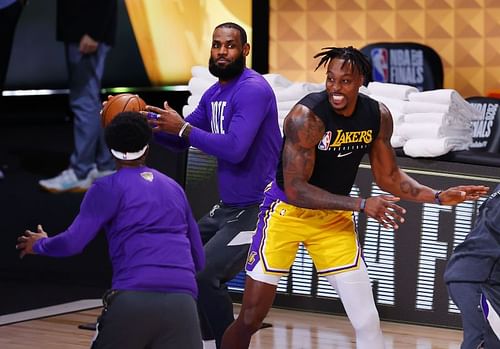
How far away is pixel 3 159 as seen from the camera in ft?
38.5

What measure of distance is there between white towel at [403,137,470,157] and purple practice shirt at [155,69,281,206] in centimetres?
180

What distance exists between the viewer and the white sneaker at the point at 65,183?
11969 millimetres

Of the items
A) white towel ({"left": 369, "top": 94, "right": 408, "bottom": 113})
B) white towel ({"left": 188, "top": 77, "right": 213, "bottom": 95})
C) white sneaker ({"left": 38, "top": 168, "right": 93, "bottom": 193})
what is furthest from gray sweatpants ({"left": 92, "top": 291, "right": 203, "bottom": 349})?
white sneaker ({"left": 38, "top": 168, "right": 93, "bottom": 193})

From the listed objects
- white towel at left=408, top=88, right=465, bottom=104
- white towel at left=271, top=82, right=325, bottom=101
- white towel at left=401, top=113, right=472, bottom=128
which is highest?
white towel at left=408, top=88, right=465, bottom=104

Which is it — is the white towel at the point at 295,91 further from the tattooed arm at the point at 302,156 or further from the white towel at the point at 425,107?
the tattooed arm at the point at 302,156

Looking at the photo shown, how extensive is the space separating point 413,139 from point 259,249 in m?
2.52

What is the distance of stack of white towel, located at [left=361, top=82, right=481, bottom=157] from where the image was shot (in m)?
8.57

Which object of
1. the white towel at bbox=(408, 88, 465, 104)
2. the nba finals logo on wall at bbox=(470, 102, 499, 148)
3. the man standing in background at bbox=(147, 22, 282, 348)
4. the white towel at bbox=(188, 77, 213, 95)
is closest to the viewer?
the man standing in background at bbox=(147, 22, 282, 348)

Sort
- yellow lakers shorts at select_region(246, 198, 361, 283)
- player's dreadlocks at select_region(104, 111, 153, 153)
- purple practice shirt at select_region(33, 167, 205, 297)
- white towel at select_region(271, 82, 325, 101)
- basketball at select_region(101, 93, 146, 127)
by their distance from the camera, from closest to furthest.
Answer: purple practice shirt at select_region(33, 167, 205, 297) < player's dreadlocks at select_region(104, 111, 153, 153) < yellow lakers shorts at select_region(246, 198, 361, 283) < basketball at select_region(101, 93, 146, 127) < white towel at select_region(271, 82, 325, 101)

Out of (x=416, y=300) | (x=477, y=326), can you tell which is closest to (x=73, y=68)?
(x=416, y=300)

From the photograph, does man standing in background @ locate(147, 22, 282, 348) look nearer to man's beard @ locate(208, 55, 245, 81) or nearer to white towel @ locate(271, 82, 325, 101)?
man's beard @ locate(208, 55, 245, 81)

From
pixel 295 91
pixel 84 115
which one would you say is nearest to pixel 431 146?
pixel 295 91

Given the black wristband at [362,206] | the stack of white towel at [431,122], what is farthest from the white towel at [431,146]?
the black wristband at [362,206]

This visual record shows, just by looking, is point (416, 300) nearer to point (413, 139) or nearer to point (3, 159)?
point (413, 139)
